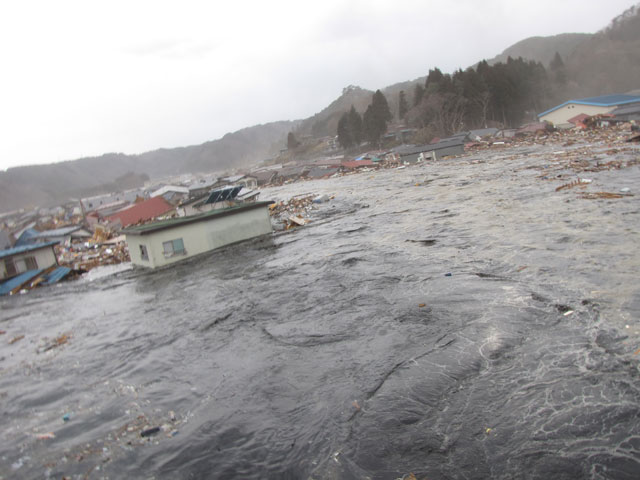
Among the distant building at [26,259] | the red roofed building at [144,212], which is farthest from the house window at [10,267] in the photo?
the red roofed building at [144,212]

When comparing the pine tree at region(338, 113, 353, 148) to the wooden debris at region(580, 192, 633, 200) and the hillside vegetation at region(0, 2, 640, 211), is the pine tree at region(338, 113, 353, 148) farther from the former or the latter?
the wooden debris at region(580, 192, 633, 200)

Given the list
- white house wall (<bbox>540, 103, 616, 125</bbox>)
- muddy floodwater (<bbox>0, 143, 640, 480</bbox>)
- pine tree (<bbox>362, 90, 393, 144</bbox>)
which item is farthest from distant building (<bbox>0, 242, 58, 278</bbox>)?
white house wall (<bbox>540, 103, 616, 125</bbox>)

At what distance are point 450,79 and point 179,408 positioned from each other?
233 feet

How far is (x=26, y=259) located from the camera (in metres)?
22.9

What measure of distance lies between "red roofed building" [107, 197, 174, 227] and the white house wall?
52.5 m

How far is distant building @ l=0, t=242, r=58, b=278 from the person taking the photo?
22.1 meters

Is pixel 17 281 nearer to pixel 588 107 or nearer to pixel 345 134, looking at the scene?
pixel 345 134

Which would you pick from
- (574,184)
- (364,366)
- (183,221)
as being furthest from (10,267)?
(574,184)

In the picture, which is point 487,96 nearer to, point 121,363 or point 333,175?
point 333,175

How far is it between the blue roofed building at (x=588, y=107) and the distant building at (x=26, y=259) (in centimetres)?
5954

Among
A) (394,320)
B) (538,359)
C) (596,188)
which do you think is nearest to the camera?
(538,359)

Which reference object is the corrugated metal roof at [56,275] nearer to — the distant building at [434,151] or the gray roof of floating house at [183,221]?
the gray roof of floating house at [183,221]

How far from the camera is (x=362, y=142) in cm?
8169

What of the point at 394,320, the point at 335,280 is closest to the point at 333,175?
the point at 335,280
